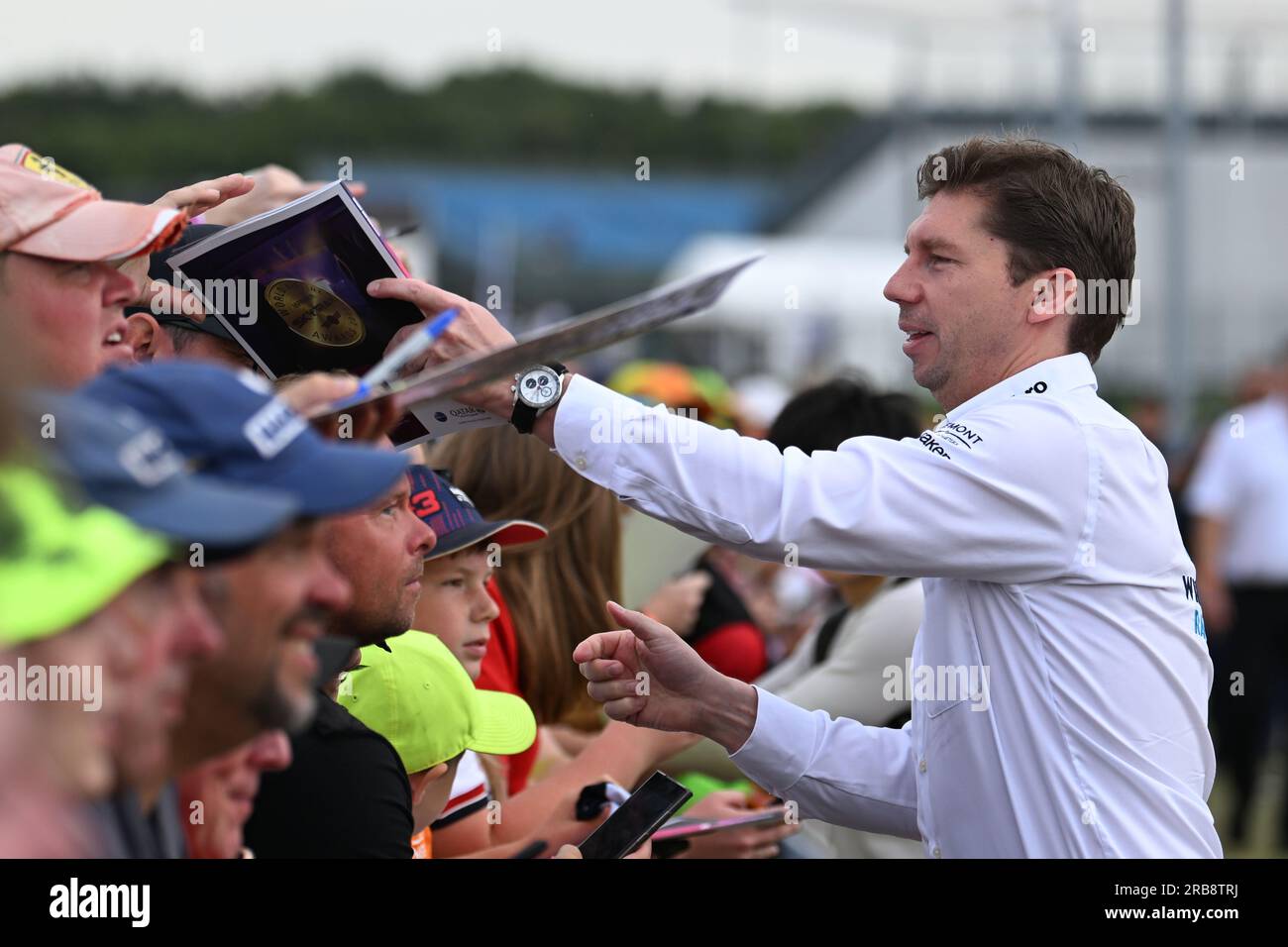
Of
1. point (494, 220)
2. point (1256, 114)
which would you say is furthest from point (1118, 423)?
point (494, 220)

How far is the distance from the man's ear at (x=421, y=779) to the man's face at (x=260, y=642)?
48.2 inches

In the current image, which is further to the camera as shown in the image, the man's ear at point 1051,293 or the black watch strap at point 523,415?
the man's ear at point 1051,293

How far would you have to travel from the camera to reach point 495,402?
2535 mm

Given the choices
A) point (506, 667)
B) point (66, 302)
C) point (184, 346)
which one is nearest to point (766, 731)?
point (506, 667)

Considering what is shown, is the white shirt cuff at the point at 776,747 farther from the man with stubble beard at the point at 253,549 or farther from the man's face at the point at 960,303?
the man with stubble beard at the point at 253,549

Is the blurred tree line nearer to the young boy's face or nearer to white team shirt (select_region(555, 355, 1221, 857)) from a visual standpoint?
the young boy's face

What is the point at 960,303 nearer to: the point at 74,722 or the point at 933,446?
the point at 933,446

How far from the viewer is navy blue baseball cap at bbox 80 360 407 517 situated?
154 centimetres

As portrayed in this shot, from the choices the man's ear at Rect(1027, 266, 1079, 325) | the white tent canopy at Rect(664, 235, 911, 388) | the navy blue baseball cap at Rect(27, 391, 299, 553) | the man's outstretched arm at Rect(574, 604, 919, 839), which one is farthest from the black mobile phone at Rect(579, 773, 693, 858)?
the white tent canopy at Rect(664, 235, 911, 388)

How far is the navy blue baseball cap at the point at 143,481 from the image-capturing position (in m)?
1.41

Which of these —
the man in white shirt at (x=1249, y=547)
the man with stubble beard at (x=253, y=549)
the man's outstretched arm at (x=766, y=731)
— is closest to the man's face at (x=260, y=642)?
the man with stubble beard at (x=253, y=549)

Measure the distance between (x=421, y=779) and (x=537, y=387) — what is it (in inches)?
31.3

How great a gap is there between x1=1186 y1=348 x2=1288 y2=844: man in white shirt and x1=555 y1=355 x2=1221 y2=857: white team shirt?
6.51 meters

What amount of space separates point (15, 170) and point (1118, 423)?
1.93 m
